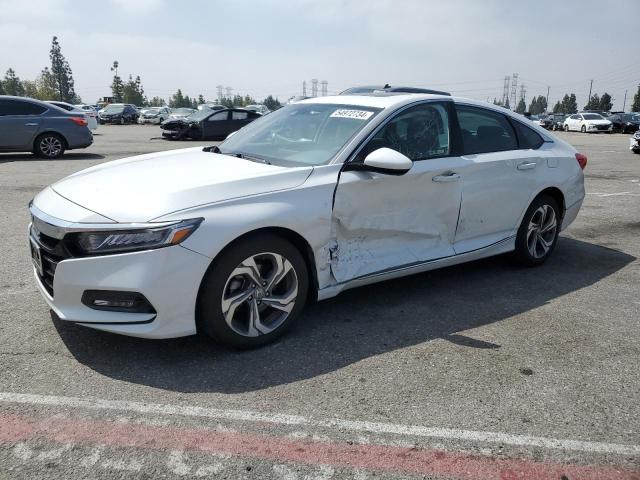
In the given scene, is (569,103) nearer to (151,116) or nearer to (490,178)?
(151,116)

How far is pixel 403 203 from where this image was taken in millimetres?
4188

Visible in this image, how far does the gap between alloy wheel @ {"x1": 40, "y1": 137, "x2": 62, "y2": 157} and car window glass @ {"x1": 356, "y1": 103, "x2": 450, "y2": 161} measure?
12107 millimetres

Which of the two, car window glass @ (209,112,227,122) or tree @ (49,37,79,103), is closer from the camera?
car window glass @ (209,112,227,122)

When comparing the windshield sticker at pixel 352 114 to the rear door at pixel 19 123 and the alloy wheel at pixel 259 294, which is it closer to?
the alloy wheel at pixel 259 294

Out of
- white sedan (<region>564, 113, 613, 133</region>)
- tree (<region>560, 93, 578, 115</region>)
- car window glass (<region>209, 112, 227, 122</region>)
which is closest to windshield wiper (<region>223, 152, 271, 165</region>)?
car window glass (<region>209, 112, 227, 122</region>)

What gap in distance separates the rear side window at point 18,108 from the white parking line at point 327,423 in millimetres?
12163

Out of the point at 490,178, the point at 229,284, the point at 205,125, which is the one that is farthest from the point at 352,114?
the point at 205,125

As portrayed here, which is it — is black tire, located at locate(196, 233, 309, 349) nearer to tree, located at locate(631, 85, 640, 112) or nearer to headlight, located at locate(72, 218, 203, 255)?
headlight, located at locate(72, 218, 203, 255)

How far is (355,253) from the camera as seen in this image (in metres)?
3.97

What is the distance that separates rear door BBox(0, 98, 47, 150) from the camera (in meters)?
13.2

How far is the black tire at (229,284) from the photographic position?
331 centimetres

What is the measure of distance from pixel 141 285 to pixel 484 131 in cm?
326

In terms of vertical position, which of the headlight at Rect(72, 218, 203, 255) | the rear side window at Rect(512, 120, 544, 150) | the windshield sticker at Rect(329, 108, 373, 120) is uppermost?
the windshield sticker at Rect(329, 108, 373, 120)

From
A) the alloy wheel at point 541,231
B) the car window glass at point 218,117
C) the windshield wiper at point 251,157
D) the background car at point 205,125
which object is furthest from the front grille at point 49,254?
the car window glass at point 218,117
